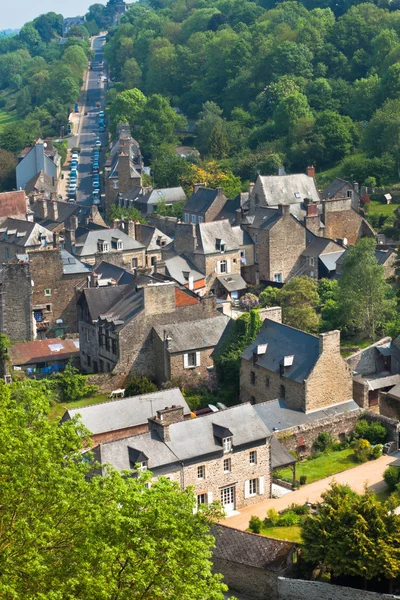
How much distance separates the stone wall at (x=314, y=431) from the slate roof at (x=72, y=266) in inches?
889

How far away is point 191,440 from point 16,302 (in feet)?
73.2

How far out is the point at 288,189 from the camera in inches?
2817

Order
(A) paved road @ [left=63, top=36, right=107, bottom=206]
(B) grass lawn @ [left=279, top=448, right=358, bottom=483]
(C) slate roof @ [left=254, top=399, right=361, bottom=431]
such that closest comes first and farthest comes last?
1. (B) grass lawn @ [left=279, top=448, right=358, bottom=483]
2. (C) slate roof @ [left=254, top=399, right=361, bottom=431]
3. (A) paved road @ [left=63, top=36, right=107, bottom=206]

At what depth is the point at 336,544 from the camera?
30609 mm

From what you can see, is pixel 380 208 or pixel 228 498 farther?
pixel 380 208

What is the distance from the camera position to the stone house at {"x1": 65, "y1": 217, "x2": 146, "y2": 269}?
6444 cm

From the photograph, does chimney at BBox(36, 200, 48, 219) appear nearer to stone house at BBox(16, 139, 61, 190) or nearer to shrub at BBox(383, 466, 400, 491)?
stone house at BBox(16, 139, 61, 190)

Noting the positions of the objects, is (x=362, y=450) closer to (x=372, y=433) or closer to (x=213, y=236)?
(x=372, y=433)

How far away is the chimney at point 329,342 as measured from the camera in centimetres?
4297

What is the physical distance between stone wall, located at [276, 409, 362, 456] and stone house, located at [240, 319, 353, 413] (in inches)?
38.2

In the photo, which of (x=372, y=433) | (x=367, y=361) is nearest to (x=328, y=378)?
(x=372, y=433)

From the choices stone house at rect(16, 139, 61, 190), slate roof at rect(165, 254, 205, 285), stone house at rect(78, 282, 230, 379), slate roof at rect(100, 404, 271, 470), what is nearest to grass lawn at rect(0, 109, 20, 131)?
stone house at rect(16, 139, 61, 190)

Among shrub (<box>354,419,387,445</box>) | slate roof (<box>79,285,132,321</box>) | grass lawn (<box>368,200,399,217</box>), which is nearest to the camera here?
shrub (<box>354,419,387,445</box>)

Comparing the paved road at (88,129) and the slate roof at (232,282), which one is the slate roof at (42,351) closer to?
the slate roof at (232,282)
